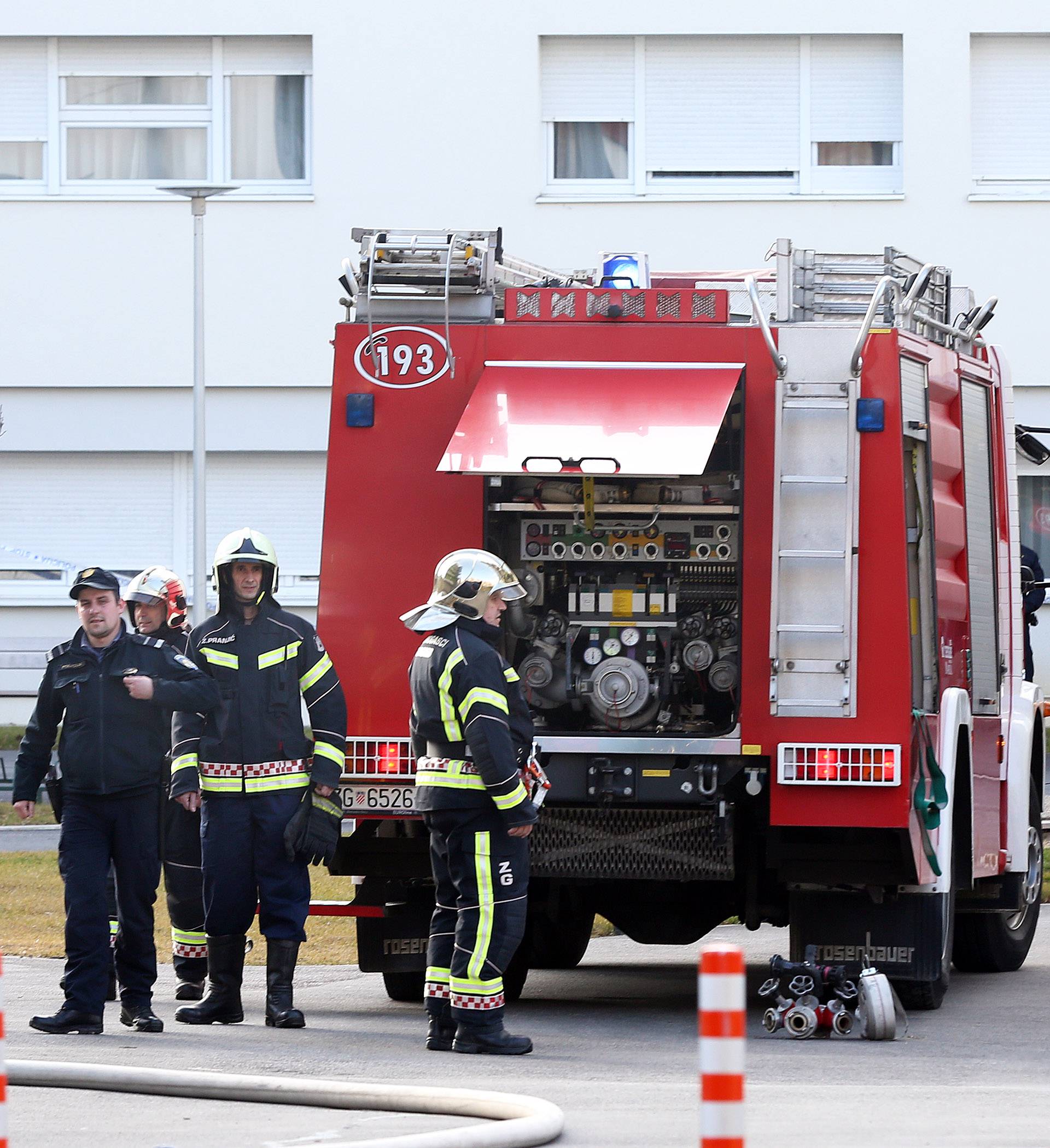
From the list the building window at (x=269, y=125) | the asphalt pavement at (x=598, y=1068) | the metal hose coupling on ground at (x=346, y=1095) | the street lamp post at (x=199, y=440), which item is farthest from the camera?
the building window at (x=269, y=125)

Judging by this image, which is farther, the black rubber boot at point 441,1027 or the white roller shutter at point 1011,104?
the white roller shutter at point 1011,104

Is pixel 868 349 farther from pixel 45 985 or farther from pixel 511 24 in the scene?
pixel 511 24

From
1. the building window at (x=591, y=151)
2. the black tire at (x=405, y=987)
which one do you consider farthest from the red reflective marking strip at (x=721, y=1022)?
the building window at (x=591, y=151)

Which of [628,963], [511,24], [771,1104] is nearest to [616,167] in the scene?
[511,24]

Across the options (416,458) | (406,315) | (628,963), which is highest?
(406,315)

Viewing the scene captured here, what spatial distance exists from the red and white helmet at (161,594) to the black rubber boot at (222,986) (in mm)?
1583

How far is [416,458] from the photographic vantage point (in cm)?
948

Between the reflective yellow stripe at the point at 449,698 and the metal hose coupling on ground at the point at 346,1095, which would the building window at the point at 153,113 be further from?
the metal hose coupling on ground at the point at 346,1095

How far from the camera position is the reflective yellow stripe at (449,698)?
27.4 ft

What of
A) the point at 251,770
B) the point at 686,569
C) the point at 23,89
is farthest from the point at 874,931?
the point at 23,89

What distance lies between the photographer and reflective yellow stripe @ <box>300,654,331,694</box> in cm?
905

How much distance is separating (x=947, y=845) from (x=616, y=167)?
582 inches

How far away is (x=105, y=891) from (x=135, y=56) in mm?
16223

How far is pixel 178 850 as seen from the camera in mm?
9875
